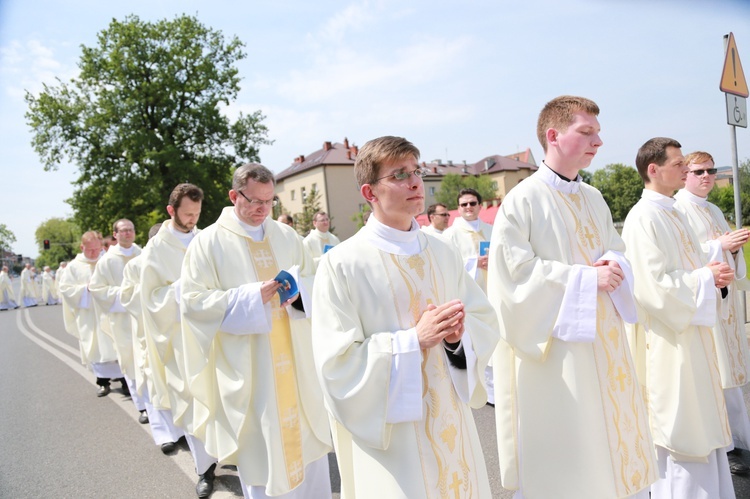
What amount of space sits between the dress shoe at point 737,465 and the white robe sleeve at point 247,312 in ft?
11.5

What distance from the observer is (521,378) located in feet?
10.0

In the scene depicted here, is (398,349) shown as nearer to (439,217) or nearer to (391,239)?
(391,239)

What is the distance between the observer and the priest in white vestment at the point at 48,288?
31.5m

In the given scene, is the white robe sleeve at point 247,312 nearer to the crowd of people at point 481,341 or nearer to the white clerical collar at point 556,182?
the crowd of people at point 481,341

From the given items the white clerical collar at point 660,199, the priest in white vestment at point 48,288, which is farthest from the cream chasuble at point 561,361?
the priest in white vestment at point 48,288

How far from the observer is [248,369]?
363 centimetres

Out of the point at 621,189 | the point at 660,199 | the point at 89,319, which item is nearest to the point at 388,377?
the point at 660,199

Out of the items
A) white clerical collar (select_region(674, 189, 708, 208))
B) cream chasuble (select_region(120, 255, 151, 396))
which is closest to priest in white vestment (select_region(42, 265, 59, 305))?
cream chasuble (select_region(120, 255, 151, 396))

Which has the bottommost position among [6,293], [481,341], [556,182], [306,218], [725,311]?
[725,311]

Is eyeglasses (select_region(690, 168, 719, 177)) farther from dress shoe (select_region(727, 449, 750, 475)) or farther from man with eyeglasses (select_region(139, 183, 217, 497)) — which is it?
man with eyeglasses (select_region(139, 183, 217, 497))

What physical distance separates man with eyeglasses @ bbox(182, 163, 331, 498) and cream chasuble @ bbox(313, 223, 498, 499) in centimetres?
113

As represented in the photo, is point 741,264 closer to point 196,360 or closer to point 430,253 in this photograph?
point 430,253

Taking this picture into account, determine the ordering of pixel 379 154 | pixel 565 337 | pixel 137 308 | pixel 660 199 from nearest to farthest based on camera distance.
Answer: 1. pixel 379 154
2. pixel 565 337
3. pixel 660 199
4. pixel 137 308

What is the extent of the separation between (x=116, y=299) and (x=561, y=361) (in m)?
6.38
